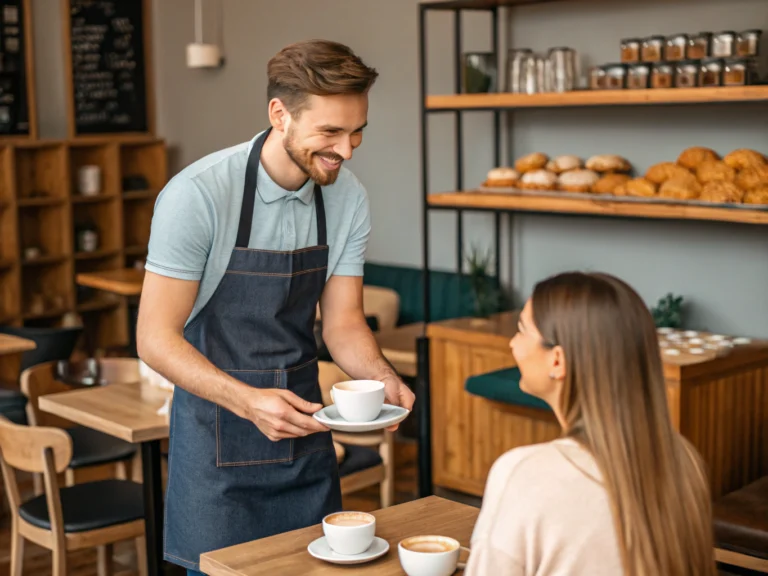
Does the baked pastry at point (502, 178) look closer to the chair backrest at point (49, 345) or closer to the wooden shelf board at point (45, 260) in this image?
the chair backrest at point (49, 345)

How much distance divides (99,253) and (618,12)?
3.64 metres

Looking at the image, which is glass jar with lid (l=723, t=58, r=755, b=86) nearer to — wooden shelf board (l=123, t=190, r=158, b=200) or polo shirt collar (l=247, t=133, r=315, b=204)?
polo shirt collar (l=247, t=133, r=315, b=204)

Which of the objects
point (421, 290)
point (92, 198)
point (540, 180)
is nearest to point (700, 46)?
point (540, 180)

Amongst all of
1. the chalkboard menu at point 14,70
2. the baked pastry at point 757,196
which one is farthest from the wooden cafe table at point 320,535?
the chalkboard menu at point 14,70

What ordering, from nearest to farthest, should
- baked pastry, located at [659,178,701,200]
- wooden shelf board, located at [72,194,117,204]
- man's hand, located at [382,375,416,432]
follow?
man's hand, located at [382,375,416,432] → baked pastry, located at [659,178,701,200] → wooden shelf board, located at [72,194,117,204]

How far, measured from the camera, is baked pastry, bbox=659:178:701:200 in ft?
12.4

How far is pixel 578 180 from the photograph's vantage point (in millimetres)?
4258

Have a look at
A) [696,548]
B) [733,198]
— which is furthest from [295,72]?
[733,198]

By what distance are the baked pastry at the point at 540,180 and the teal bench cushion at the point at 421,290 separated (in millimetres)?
660

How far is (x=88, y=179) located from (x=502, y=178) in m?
3.14

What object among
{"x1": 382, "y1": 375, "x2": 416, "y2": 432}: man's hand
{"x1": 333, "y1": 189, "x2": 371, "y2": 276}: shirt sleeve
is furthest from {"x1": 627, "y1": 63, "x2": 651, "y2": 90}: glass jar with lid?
{"x1": 382, "y1": 375, "x2": 416, "y2": 432}: man's hand

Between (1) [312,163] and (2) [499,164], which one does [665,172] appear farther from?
(1) [312,163]

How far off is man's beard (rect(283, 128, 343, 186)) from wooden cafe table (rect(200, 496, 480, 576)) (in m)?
0.62

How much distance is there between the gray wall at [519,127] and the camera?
414 cm
